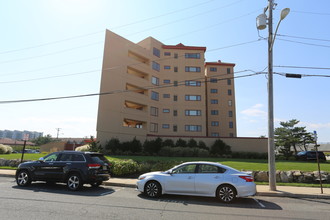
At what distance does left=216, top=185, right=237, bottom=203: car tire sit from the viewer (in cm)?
792

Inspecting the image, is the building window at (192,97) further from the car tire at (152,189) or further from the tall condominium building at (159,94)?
the car tire at (152,189)

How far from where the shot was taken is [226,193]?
26.2ft

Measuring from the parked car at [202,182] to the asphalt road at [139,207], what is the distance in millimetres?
354

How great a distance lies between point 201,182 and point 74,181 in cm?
568

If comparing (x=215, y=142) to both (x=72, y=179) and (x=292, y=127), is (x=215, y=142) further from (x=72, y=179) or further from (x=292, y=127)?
(x=72, y=179)

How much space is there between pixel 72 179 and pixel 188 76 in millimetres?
32790

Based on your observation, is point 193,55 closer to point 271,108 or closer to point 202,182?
point 271,108

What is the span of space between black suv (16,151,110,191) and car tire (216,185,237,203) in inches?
213

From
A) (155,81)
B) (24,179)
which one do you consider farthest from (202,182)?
(155,81)

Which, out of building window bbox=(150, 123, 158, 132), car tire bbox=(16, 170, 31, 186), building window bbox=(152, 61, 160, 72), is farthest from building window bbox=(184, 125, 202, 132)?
car tire bbox=(16, 170, 31, 186)

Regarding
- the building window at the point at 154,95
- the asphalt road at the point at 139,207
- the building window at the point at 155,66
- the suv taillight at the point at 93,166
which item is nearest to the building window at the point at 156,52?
the building window at the point at 155,66

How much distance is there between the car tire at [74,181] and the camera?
9446 millimetres

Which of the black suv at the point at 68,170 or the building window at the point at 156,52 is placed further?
the building window at the point at 156,52

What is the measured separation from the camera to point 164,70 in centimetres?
3966
